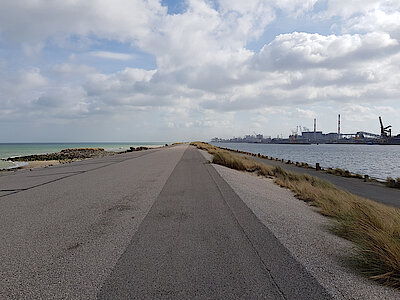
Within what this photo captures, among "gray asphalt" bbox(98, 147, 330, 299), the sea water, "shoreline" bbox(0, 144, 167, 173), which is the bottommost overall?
the sea water

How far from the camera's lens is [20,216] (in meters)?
6.47

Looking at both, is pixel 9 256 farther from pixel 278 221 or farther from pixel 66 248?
pixel 278 221

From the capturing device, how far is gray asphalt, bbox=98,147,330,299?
312 cm

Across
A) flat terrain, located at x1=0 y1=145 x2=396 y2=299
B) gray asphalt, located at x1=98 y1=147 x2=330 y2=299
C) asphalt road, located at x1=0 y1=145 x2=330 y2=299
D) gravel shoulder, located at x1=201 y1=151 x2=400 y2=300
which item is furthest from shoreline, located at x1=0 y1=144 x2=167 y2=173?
gravel shoulder, located at x1=201 y1=151 x2=400 y2=300

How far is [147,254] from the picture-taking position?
13.6ft

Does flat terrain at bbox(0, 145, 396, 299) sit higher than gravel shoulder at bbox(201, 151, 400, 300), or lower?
higher

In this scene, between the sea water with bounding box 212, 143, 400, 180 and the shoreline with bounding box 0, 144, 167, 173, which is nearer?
the shoreline with bounding box 0, 144, 167, 173

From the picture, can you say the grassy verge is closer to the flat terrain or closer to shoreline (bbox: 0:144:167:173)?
the flat terrain

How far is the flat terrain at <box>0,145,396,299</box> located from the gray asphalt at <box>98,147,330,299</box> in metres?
0.01

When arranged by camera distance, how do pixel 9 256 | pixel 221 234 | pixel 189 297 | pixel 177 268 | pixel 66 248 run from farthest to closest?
1. pixel 221 234
2. pixel 66 248
3. pixel 9 256
4. pixel 177 268
5. pixel 189 297

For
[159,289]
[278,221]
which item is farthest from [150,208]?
[159,289]

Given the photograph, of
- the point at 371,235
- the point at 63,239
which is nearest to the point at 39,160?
the point at 63,239

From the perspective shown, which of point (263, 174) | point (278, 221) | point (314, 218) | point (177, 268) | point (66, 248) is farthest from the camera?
point (263, 174)

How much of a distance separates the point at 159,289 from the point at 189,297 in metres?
0.39
